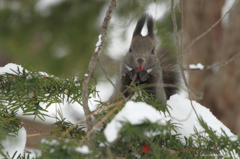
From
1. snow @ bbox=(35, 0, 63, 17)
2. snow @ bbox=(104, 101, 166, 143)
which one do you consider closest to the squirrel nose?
snow @ bbox=(104, 101, 166, 143)

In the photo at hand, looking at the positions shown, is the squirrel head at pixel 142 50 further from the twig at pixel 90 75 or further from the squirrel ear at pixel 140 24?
the twig at pixel 90 75

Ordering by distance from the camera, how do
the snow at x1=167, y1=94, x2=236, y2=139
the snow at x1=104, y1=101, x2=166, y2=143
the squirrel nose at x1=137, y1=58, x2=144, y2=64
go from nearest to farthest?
1. the snow at x1=104, y1=101, x2=166, y2=143
2. the snow at x1=167, y1=94, x2=236, y2=139
3. the squirrel nose at x1=137, y1=58, x2=144, y2=64

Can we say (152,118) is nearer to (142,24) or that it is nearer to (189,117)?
(189,117)

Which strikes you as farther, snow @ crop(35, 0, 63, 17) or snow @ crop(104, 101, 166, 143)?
snow @ crop(35, 0, 63, 17)

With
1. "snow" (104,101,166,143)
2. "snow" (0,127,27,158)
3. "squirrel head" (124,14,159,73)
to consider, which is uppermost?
"squirrel head" (124,14,159,73)

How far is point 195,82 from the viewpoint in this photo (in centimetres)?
200

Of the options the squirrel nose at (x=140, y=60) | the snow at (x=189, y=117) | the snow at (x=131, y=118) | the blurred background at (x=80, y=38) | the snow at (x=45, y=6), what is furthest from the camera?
the snow at (x=45, y=6)

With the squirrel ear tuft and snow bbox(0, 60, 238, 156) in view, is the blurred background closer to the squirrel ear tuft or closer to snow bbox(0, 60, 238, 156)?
the squirrel ear tuft

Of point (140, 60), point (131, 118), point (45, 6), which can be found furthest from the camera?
point (45, 6)

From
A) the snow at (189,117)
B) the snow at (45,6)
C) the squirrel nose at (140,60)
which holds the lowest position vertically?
the snow at (189,117)

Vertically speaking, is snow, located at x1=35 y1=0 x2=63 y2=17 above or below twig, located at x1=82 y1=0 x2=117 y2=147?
above

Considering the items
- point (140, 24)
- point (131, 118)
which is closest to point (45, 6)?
point (140, 24)

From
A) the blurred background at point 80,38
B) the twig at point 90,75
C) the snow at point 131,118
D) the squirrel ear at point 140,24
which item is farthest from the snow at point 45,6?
the snow at point 131,118

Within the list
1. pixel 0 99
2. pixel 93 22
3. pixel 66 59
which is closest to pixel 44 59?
pixel 66 59
